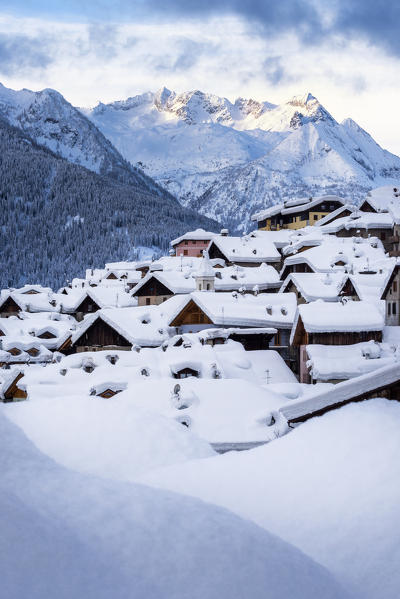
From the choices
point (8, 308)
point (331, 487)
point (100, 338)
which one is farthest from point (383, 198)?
point (331, 487)

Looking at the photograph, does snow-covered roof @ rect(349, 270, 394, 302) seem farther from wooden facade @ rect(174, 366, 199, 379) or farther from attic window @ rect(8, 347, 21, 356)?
attic window @ rect(8, 347, 21, 356)

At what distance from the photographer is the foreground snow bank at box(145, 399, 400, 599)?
371 inches

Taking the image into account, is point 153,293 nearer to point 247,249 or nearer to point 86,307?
point 86,307

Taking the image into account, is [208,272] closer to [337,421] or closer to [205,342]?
[205,342]

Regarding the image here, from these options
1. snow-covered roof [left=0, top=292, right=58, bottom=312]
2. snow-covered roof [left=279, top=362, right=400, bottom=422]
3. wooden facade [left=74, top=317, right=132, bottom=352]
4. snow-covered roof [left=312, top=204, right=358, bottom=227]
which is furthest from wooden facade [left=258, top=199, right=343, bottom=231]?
snow-covered roof [left=279, top=362, right=400, bottom=422]

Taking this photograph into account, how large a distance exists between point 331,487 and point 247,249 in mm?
74230

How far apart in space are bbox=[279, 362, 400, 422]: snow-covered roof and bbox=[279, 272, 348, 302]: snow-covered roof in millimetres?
44617

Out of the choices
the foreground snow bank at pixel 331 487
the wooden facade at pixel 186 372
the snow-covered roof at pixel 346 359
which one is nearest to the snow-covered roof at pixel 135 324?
the wooden facade at pixel 186 372

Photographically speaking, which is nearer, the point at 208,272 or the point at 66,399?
the point at 66,399

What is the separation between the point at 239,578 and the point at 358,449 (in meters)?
A: 4.05

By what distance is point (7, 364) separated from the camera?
5700 cm

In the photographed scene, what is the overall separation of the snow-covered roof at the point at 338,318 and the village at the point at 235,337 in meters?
0.10

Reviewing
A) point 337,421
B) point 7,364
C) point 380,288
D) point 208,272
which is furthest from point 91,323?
point 337,421

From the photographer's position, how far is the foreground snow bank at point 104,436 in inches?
598
